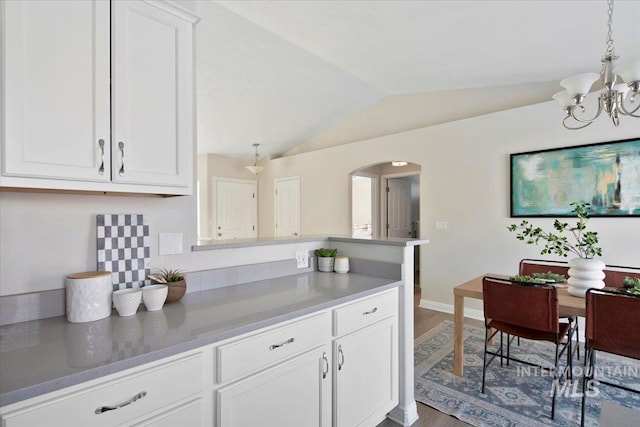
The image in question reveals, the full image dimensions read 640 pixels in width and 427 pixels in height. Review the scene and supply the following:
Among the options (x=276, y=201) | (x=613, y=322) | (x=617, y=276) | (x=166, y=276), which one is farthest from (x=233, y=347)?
(x=276, y=201)

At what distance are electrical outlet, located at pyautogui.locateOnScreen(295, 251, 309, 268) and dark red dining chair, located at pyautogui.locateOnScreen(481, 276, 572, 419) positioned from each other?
1.31 m

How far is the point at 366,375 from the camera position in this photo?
5.70 ft

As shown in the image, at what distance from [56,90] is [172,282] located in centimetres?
90

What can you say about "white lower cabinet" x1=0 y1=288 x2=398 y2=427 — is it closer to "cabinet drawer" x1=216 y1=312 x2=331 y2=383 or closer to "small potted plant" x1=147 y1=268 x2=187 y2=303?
"cabinet drawer" x1=216 y1=312 x2=331 y2=383

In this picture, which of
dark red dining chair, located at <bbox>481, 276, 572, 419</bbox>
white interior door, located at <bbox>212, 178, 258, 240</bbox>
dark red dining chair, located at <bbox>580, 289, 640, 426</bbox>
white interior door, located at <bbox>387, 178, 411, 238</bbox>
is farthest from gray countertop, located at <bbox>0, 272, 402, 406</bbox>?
white interior door, located at <bbox>212, 178, 258, 240</bbox>

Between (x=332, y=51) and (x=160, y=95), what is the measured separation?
2149mm

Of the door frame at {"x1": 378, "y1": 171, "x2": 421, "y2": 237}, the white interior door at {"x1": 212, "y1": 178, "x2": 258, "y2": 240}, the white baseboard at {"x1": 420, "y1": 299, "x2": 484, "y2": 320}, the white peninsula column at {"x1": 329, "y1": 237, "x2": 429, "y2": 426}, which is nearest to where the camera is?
the white peninsula column at {"x1": 329, "y1": 237, "x2": 429, "y2": 426}

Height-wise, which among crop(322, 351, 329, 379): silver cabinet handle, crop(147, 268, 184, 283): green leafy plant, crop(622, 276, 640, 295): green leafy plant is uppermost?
crop(147, 268, 184, 283): green leafy plant

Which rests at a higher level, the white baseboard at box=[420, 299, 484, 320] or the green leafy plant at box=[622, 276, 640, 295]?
the green leafy plant at box=[622, 276, 640, 295]

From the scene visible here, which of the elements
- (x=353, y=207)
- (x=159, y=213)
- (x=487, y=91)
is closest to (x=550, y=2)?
(x=487, y=91)

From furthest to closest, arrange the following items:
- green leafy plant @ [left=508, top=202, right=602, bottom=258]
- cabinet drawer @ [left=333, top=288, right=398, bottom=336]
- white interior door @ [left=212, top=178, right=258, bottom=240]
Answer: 1. white interior door @ [left=212, top=178, right=258, bottom=240]
2. green leafy plant @ [left=508, top=202, right=602, bottom=258]
3. cabinet drawer @ [left=333, top=288, right=398, bottom=336]

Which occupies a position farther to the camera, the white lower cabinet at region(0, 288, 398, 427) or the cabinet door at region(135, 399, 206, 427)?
the cabinet door at region(135, 399, 206, 427)

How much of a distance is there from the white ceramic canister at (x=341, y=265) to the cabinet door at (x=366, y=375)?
1.54 ft

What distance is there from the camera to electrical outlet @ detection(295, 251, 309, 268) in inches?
87.7
